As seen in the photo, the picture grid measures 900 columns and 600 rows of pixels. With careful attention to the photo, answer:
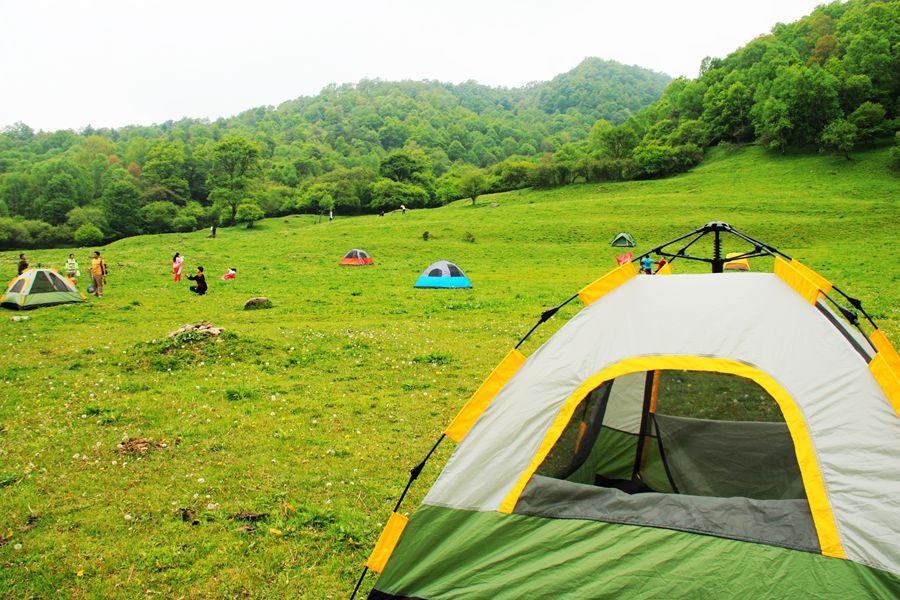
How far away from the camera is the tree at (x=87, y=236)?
7275 centimetres

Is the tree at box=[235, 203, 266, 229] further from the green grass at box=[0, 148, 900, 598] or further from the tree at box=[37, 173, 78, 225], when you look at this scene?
the green grass at box=[0, 148, 900, 598]

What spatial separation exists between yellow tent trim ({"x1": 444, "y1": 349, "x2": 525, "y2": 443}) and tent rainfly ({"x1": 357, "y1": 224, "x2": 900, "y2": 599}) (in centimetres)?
2

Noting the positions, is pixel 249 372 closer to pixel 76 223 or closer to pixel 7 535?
pixel 7 535

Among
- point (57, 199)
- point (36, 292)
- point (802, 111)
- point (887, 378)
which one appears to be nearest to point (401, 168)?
point (57, 199)

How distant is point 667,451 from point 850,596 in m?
2.05

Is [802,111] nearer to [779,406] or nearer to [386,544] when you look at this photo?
[779,406]

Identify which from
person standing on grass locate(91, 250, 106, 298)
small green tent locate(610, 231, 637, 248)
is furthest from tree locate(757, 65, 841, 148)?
person standing on grass locate(91, 250, 106, 298)

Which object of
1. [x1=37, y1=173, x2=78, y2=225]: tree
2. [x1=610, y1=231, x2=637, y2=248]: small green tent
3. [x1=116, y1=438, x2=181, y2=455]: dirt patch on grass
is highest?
[x1=37, y1=173, x2=78, y2=225]: tree

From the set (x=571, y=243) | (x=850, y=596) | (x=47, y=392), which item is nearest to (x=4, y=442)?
(x=47, y=392)

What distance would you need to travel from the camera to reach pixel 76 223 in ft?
265

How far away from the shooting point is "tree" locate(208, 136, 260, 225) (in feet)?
260

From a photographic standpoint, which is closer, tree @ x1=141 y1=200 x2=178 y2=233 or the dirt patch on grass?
the dirt patch on grass

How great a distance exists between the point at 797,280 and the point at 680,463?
77.6 inches

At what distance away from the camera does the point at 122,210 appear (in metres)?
84.8
